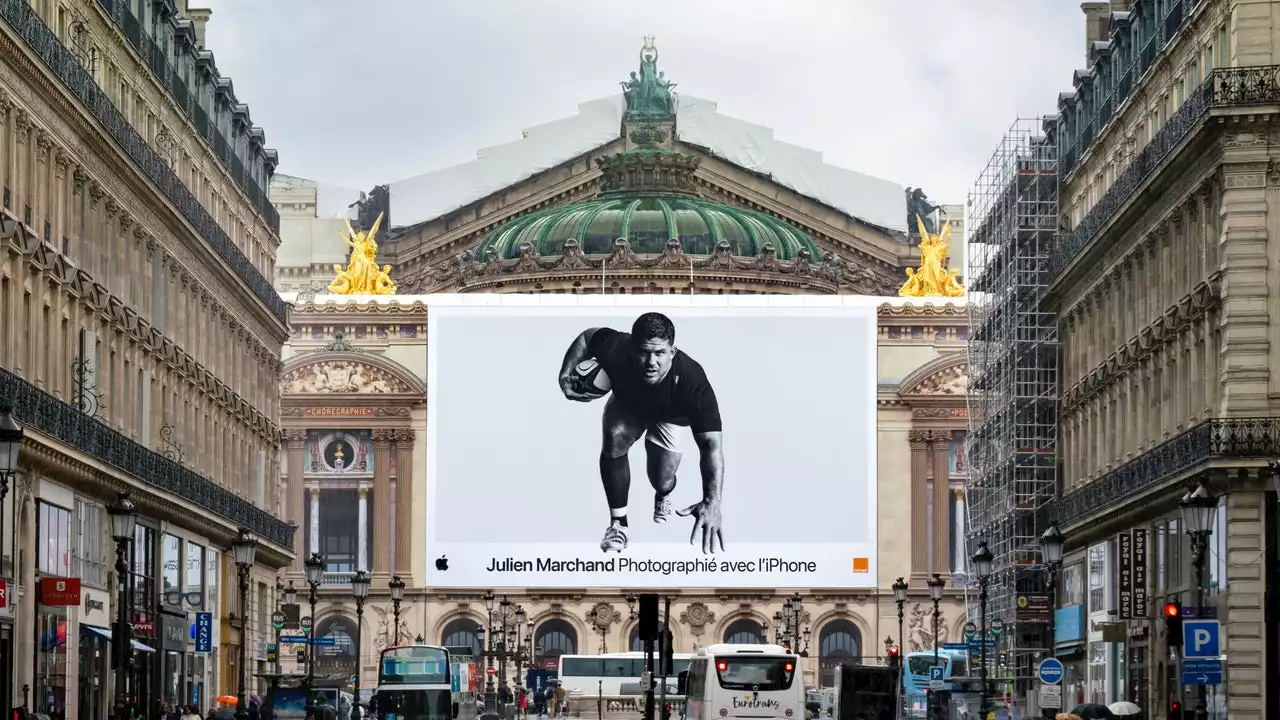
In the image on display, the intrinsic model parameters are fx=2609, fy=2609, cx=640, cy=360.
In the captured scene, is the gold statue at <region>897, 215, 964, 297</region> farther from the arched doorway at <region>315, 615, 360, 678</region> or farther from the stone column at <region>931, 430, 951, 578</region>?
the arched doorway at <region>315, 615, 360, 678</region>

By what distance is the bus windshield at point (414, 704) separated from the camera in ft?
210

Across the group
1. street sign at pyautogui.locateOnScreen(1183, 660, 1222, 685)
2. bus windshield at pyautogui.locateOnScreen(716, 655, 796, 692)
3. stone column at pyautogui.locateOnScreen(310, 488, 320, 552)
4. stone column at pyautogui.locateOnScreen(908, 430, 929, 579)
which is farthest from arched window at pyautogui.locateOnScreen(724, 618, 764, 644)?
street sign at pyautogui.locateOnScreen(1183, 660, 1222, 685)

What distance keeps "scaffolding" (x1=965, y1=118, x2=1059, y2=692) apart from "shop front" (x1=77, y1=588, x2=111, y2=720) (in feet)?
85.0

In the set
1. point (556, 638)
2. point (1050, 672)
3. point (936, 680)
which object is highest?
point (1050, 672)

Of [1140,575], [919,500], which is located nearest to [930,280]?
[919,500]

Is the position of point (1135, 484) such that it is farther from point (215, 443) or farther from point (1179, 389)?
point (215, 443)

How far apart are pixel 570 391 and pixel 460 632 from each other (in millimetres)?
13557

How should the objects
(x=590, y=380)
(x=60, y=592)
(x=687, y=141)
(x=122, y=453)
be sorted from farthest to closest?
(x=687, y=141)
(x=590, y=380)
(x=122, y=453)
(x=60, y=592)

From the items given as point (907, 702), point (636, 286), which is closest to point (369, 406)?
point (636, 286)

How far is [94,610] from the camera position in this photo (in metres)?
54.2

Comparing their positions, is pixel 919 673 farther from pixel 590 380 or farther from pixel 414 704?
pixel 590 380

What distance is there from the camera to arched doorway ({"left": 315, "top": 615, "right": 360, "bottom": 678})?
109 m

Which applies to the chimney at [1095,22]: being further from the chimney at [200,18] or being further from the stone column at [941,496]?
the stone column at [941,496]

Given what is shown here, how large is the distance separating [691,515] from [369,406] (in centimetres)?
1724
